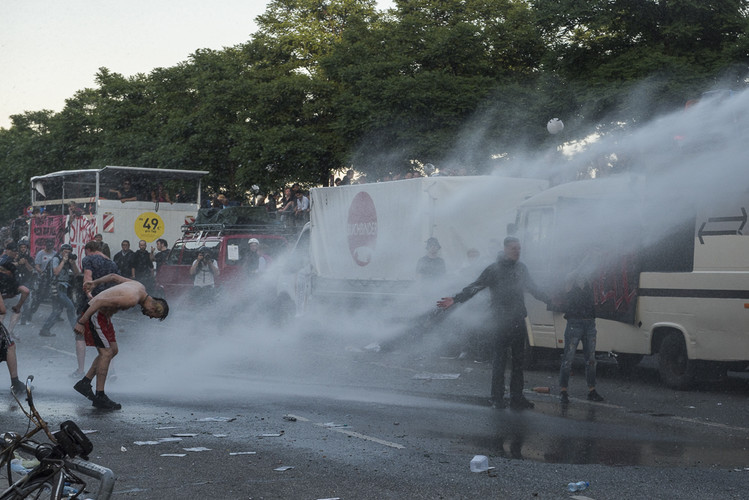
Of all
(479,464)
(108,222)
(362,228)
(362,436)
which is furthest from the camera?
(108,222)

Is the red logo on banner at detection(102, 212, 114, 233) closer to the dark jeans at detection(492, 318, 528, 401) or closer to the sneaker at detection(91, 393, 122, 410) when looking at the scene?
the sneaker at detection(91, 393, 122, 410)

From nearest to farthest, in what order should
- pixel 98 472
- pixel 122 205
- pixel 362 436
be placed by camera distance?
pixel 98 472, pixel 362 436, pixel 122 205

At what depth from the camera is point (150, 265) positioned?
25.2m

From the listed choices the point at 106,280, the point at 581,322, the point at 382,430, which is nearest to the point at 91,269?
the point at 106,280

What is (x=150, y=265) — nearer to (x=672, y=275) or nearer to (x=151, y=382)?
(x=151, y=382)

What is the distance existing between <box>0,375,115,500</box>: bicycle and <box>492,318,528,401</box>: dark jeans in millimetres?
7751

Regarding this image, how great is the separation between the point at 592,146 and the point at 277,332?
28.8ft

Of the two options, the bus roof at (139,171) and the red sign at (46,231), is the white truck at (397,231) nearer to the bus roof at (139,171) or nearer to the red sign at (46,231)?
the bus roof at (139,171)

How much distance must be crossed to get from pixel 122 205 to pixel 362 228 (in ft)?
40.8

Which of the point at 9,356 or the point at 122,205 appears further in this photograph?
the point at 122,205

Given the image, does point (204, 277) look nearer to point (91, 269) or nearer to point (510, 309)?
point (91, 269)

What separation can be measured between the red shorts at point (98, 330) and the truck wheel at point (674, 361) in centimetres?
665

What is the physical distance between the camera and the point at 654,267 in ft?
41.5

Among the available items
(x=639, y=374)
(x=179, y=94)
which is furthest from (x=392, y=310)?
(x=179, y=94)
